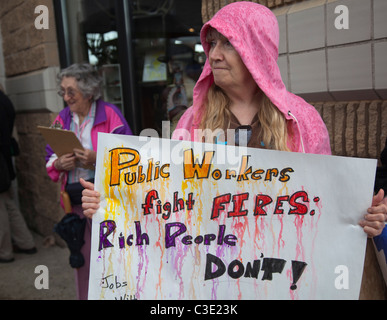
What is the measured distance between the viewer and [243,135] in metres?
1.73

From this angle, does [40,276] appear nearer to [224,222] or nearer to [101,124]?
[101,124]

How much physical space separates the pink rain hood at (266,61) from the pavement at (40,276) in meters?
2.65

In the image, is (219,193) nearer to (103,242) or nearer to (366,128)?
(103,242)

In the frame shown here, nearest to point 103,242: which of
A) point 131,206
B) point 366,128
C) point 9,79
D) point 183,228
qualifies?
point 131,206

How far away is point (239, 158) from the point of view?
1612 mm

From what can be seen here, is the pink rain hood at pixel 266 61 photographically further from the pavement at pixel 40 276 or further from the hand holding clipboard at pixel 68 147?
the pavement at pixel 40 276

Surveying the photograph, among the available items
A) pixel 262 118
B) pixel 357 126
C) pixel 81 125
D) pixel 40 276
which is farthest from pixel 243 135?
pixel 40 276

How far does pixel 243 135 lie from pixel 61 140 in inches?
65.0

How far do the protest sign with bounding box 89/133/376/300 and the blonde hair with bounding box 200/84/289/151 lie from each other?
0.40ft

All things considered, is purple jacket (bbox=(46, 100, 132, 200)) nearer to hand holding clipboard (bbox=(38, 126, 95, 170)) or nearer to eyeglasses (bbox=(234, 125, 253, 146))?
hand holding clipboard (bbox=(38, 126, 95, 170))

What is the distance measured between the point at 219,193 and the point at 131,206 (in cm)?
32

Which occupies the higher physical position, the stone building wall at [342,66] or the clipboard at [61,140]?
the stone building wall at [342,66]

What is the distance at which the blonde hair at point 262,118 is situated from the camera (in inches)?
66.6

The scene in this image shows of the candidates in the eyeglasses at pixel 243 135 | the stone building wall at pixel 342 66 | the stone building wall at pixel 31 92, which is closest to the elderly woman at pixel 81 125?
the stone building wall at pixel 342 66
